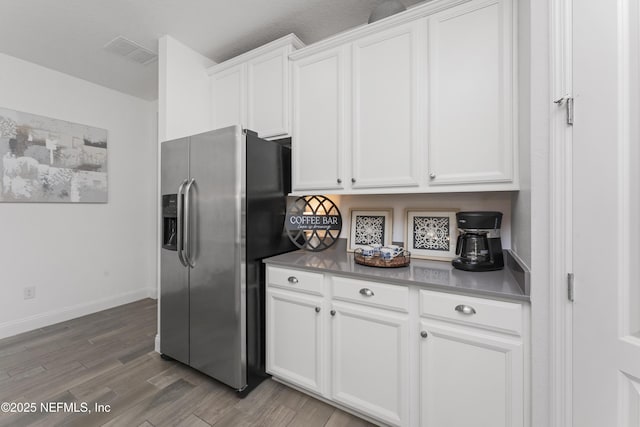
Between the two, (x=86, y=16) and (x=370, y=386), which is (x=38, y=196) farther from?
(x=370, y=386)

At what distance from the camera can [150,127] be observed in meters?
3.68

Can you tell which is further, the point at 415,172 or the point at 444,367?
the point at 415,172

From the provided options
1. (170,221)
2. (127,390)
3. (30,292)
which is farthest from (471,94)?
(30,292)

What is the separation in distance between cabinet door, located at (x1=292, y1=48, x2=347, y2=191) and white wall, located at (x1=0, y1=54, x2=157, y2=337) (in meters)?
2.65

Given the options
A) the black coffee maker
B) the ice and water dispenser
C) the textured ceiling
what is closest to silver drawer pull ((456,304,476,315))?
the black coffee maker

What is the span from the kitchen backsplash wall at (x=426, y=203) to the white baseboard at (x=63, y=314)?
9.89 ft

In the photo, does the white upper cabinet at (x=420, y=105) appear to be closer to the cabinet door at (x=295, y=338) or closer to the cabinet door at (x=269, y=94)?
the cabinet door at (x=269, y=94)

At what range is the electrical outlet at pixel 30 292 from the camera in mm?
2688

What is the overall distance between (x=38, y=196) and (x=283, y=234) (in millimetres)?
2657

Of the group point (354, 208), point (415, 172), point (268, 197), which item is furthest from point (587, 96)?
point (268, 197)

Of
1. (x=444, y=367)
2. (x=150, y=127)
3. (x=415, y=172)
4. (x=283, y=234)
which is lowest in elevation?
(x=444, y=367)

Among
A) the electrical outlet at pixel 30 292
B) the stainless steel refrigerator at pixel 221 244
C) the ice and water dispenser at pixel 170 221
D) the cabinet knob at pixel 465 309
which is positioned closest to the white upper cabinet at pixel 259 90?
the stainless steel refrigerator at pixel 221 244

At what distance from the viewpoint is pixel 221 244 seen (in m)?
1.78

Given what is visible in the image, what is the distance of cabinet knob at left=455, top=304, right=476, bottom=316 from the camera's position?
1196mm
